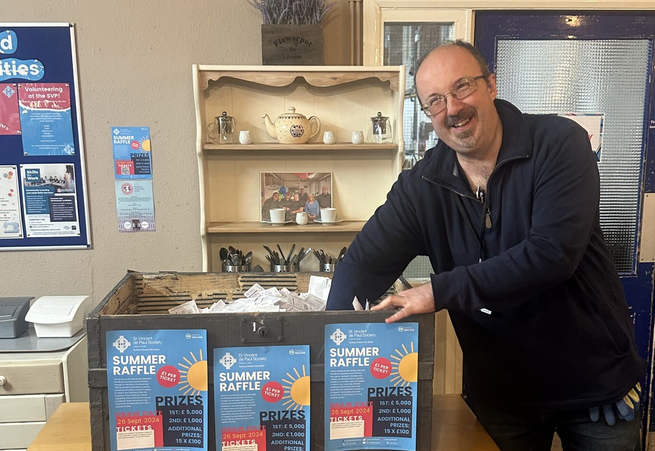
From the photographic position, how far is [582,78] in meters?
2.50

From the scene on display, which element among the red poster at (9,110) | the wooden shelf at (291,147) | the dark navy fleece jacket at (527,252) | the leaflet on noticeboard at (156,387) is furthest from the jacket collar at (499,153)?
the red poster at (9,110)

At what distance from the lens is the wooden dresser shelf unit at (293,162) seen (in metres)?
2.41

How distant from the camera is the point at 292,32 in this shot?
2250mm

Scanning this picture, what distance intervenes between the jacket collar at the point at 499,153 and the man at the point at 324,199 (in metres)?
1.21

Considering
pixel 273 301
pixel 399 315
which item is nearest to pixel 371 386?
pixel 399 315

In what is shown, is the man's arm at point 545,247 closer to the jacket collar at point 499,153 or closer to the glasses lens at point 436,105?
the jacket collar at point 499,153

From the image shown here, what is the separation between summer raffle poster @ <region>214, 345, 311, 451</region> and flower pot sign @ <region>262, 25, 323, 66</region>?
1.62m

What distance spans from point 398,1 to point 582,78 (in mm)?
951

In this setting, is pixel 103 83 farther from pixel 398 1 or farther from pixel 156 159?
pixel 398 1

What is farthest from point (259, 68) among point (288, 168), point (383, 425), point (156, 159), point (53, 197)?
point (383, 425)

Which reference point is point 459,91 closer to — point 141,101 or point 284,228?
point 284,228

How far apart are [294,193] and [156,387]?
5.49 ft

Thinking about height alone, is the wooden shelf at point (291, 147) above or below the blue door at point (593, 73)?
below

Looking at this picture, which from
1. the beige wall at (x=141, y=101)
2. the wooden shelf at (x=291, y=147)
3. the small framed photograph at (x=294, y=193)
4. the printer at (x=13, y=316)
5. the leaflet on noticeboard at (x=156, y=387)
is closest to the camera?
the leaflet on noticeboard at (x=156, y=387)
